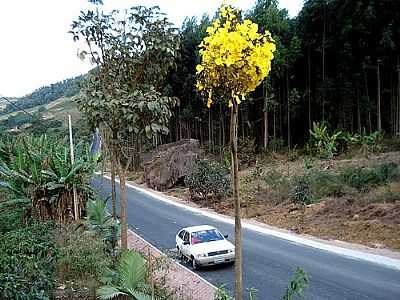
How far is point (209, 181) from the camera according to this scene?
87.7 ft

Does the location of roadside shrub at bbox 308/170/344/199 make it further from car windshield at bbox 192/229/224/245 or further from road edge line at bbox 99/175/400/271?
car windshield at bbox 192/229/224/245

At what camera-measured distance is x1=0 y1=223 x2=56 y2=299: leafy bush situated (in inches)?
274

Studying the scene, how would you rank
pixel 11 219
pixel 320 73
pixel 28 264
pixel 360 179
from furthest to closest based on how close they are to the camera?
1. pixel 320 73
2. pixel 360 179
3. pixel 11 219
4. pixel 28 264

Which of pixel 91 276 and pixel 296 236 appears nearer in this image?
pixel 91 276

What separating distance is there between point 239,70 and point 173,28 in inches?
137

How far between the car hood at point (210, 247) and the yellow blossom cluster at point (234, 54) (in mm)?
8527

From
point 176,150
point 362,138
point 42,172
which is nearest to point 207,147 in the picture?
point 176,150

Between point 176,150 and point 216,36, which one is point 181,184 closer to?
point 176,150

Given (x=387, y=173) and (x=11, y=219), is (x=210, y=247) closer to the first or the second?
(x=11, y=219)

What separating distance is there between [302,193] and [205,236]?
801 cm

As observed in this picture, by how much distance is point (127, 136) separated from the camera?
346 inches

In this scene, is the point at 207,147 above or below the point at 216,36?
below

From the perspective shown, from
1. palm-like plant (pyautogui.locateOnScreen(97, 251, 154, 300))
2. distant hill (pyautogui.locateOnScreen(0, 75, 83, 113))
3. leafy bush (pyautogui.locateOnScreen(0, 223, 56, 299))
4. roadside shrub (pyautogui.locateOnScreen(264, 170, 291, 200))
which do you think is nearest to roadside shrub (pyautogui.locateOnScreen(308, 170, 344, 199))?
roadside shrub (pyautogui.locateOnScreen(264, 170, 291, 200))

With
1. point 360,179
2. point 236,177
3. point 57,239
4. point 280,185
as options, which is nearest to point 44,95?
point 280,185
